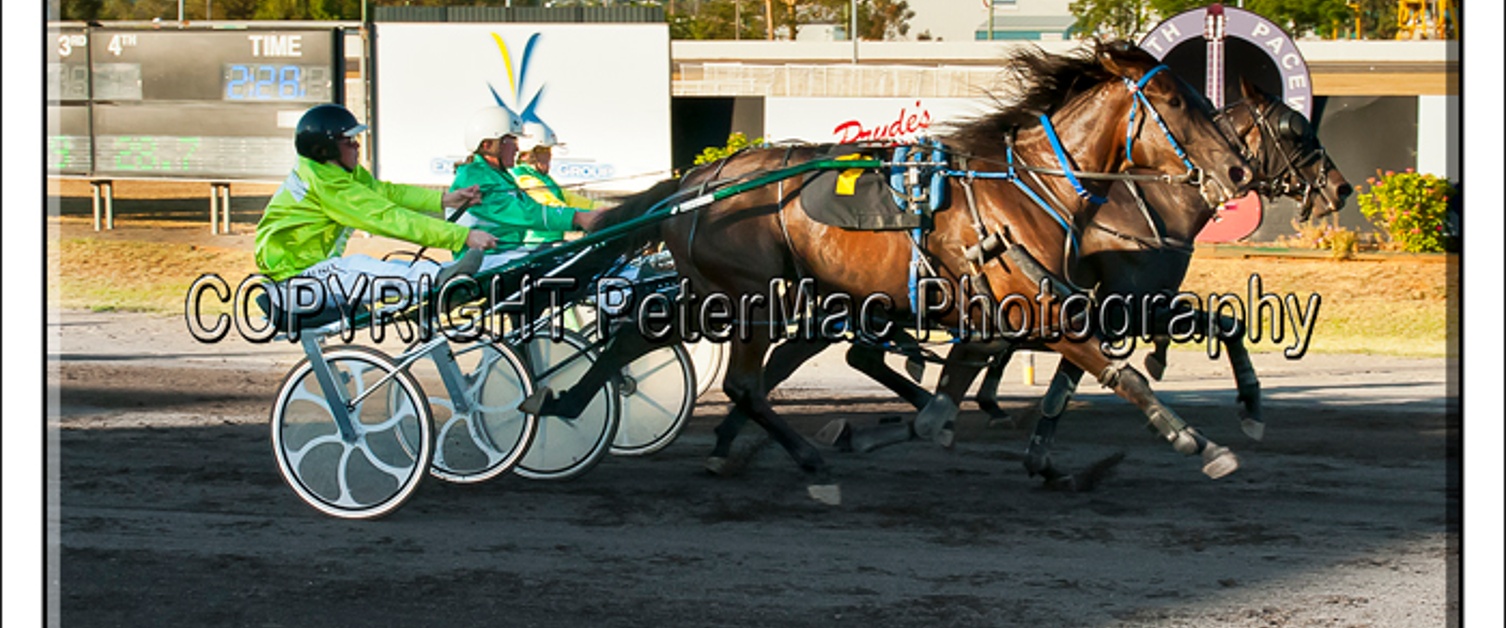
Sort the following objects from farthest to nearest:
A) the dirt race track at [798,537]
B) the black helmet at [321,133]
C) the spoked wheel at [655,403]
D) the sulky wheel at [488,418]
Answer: the spoked wheel at [655,403]
the sulky wheel at [488,418]
the black helmet at [321,133]
the dirt race track at [798,537]

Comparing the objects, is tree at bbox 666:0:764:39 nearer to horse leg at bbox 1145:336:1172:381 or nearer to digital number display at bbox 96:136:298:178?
digital number display at bbox 96:136:298:178

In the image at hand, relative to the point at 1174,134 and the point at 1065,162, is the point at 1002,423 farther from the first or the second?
the point at 1174,134

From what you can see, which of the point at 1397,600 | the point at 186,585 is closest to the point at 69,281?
the point at 186,585

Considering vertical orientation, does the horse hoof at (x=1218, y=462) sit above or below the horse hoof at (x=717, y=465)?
above

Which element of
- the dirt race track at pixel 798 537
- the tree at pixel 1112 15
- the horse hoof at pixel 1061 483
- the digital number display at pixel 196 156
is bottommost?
the dirt race track at pixel 798 537

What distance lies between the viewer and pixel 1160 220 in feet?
21.9

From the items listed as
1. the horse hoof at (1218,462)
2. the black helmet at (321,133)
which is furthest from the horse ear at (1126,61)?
the black helmet at (321,133)

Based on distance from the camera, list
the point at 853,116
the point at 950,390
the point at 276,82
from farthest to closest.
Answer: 1. the point at 853,116
2. the point at 276,82
3. the point at 950,390

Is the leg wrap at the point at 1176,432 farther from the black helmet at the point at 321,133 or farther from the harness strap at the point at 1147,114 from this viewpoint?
the black helmet at the point at 321,133

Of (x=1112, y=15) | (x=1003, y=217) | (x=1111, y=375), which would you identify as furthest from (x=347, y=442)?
(x=1112, y=15)

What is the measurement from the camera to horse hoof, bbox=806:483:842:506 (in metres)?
6.35

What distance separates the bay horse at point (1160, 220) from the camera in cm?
652

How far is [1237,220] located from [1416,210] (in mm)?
4031

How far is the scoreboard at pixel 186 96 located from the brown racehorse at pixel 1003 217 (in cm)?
1077
